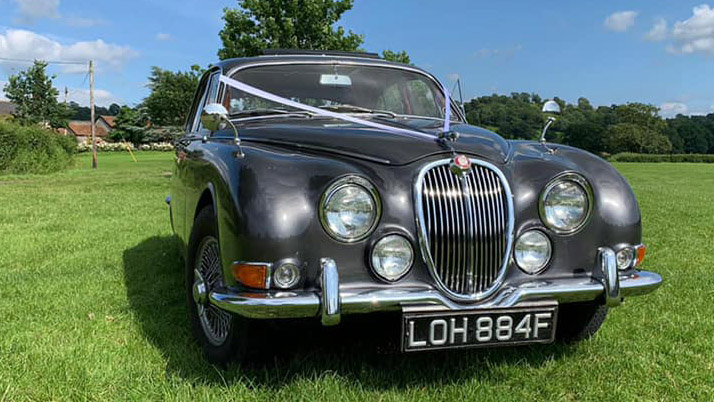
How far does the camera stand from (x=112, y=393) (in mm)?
2439

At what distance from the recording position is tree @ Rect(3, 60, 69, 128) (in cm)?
4353

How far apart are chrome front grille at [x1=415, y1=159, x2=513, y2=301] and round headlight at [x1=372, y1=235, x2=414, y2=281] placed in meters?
0.07

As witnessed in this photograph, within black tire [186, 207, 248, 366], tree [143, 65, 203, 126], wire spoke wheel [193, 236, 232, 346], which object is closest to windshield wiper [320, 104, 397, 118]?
black tire [186, 207, 248, 366]

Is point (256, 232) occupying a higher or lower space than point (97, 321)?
higher

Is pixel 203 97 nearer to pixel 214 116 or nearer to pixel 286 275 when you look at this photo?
pixel 214 116

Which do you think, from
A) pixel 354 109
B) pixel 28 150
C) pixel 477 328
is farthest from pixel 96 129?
pixel 477 328

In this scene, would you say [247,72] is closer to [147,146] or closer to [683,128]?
[147,146]

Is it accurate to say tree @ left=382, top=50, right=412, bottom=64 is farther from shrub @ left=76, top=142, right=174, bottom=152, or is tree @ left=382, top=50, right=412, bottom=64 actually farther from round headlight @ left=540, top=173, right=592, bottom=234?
Result: shrub @ left=76, top=142, right=174, bottom=152

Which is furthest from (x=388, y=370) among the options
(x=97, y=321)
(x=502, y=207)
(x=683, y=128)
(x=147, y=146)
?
(x=683, y=128)

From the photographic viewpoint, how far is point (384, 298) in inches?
83.5

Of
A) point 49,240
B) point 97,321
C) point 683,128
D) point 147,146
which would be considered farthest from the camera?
point 683,128

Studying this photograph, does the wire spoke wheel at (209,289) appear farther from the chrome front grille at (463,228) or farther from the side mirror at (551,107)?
the side mirror at (551,107)

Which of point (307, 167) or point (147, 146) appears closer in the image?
point (307, 167)

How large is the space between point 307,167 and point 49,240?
5099 mm
